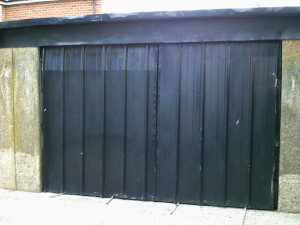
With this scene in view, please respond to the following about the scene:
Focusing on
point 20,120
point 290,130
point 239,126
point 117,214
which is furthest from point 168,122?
point 20,120

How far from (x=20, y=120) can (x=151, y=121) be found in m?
2.40

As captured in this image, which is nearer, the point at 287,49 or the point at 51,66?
the point at 287,49

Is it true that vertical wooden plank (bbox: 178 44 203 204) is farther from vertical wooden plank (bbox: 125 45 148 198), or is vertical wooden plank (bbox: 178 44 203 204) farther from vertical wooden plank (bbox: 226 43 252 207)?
vertical wooden plank (bbox: 125 45 148 198)

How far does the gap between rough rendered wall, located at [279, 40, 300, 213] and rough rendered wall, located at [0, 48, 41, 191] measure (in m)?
4.00

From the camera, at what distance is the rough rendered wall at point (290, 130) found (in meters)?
5.13

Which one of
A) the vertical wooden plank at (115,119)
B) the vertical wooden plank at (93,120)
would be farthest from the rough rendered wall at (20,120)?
the vertical wooden plank at (115,119)

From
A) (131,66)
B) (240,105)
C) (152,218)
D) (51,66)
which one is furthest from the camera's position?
(51,66)

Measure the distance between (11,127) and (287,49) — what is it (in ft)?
15.7

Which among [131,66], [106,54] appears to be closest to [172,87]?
[131,66]

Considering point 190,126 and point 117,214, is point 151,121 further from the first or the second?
point 117,214

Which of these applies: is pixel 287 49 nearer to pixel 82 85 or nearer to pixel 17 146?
pixel 82 85

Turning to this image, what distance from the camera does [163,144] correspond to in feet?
18.8

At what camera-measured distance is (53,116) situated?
6281mm

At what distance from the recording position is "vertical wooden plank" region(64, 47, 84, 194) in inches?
241
